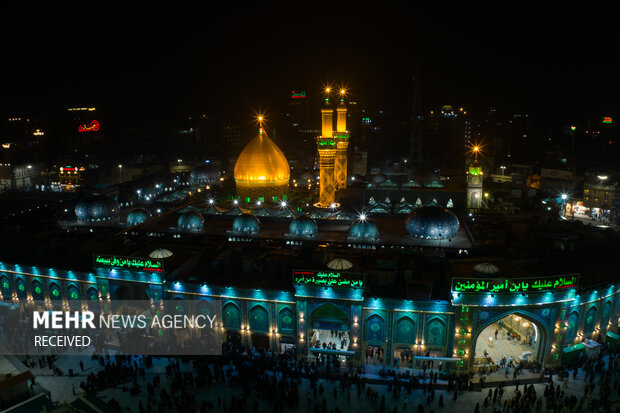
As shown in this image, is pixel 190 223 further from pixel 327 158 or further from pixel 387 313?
pixel 387 313

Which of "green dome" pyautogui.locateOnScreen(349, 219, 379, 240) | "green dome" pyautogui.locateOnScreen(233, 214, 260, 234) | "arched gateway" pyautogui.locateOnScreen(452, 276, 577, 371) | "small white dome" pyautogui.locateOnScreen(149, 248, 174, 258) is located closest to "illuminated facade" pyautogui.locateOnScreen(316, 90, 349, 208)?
"green dome" pyautogui.locateOnScreen(233, 214, 260, 234)

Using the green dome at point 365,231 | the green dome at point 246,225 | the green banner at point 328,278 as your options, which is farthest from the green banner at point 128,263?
Result: the green dome at point 365,231

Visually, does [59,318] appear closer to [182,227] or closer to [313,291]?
[182,227]

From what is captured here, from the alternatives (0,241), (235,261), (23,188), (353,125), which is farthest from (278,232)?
(353,125)

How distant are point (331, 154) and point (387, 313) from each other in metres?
24.4

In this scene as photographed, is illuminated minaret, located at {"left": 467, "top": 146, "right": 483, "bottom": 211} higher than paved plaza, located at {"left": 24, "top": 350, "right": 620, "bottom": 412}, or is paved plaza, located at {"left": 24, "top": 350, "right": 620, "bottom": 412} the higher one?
illuminated minaret, located at {"left": 467, "top": 146, "right": 483, "bottom": 211}

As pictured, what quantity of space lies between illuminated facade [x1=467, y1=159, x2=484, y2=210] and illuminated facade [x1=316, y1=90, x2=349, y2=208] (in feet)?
40.4

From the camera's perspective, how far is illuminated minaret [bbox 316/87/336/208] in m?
46.4

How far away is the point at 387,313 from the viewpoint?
81.8ft

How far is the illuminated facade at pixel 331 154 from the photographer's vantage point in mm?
46500

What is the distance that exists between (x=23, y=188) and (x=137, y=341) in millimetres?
47471

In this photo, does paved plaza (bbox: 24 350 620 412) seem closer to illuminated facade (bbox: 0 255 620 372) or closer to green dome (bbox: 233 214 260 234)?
illuminated facade (bbox: 0 255 620 372)

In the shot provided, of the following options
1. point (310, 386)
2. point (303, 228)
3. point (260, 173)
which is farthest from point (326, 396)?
point (260, 173)

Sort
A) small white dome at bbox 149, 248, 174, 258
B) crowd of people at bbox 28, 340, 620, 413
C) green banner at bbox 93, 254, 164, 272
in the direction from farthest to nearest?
small white dome at bbox 149, 248, 174, 258
green banner at bbox 93, 254, 164, 272
crowd of people at bbox 28, 340, 620, 413
